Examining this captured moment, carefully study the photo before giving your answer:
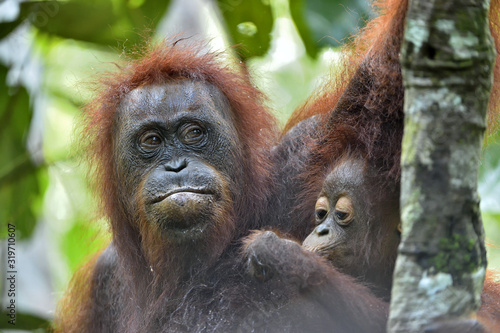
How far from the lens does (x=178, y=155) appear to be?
3115mm

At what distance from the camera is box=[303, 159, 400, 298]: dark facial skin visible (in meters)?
2.94

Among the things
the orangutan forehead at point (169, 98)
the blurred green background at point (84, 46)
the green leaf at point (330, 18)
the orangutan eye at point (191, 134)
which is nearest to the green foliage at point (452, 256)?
the orangutan eye at point (191, 134)

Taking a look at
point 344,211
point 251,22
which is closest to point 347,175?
point 344,211

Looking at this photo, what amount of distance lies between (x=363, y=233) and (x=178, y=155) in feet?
3.23

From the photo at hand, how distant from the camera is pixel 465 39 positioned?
1.85 m

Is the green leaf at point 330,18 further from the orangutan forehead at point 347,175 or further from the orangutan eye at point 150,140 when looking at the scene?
the orangutan eye at point 150,140

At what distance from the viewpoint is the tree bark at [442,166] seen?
72.2 inches

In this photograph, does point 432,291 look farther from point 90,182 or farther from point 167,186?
point 90,182

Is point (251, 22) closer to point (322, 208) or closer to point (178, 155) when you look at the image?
point (178, 155)

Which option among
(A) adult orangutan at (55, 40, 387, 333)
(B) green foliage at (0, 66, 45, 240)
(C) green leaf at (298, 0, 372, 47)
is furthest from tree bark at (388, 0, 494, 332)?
(B) green foliage at (0, 66, 45, 240)

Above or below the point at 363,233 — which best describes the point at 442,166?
above

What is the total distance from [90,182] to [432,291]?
2.48m

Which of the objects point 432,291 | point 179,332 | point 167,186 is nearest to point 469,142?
point 432,291

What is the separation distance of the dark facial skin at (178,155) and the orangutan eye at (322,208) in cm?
43
